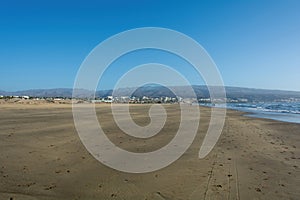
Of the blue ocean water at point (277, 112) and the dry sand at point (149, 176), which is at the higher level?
the dry sand at point (149, 176)

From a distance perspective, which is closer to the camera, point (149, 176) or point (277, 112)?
point (149, 176)

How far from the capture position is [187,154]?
9430mm

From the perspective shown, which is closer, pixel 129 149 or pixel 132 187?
pixel 132 187

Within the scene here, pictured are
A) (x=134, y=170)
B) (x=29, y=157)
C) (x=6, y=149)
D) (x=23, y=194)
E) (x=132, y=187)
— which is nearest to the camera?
(x=23, y=194)

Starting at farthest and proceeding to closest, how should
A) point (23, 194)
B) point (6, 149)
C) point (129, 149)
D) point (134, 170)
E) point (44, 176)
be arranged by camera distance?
point (129, 149), point (6, 149), point (134, 170), point (44, 176), point (23, 194)

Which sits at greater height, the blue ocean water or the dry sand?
the dry sand

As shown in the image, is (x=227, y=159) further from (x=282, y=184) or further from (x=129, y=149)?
(x=129, y=149)

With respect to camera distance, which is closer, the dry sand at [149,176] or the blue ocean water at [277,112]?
the dry sand at [149,176]

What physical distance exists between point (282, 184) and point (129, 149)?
5463mm

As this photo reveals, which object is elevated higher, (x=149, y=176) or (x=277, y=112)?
(x=149, y=176)

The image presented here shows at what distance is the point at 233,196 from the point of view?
18.2ft

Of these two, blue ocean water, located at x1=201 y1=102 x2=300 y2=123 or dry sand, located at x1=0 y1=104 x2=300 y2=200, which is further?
blue ocean water, located at x1=201 y1=102 x2=300 y2=123

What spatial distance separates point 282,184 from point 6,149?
874cm

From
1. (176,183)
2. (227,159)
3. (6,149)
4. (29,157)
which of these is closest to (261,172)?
(227,159)
